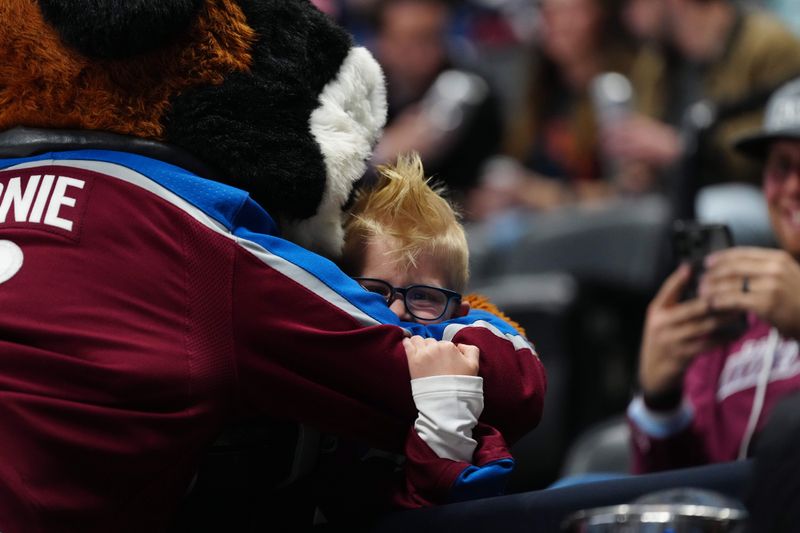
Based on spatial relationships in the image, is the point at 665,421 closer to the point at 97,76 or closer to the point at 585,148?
the point at 97,76

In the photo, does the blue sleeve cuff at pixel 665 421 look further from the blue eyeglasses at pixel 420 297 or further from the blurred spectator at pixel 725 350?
the blue eyeglasses at pixel 420 297

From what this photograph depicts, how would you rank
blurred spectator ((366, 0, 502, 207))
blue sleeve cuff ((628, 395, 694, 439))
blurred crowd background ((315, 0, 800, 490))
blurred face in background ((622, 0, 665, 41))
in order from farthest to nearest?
1. blurred spectator ((366, 0, 502, 207))
2. blurred face in background ((622, 0, 665, 41))
3. blurred crowd background ((315, 0, 800, 490))
4. blue sleeve cuff ((628, 395, 694, 439))

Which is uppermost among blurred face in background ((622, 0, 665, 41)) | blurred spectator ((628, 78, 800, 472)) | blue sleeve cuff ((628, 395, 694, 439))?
blurred face in background ((622, 0, 665, 41))

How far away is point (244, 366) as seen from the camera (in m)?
1.54

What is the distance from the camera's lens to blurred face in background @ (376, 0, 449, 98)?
4.94 m

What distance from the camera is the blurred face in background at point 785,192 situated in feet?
8.10

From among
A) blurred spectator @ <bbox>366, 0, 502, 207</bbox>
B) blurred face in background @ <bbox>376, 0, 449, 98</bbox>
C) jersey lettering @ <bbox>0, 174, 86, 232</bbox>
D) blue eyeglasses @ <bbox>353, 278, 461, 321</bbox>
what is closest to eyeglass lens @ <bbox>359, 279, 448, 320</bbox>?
blue eyeglasses @ <bbox>353, 278, 461, 321</bbox>

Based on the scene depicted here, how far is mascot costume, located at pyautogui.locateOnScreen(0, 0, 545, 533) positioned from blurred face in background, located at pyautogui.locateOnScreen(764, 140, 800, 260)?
1.00m

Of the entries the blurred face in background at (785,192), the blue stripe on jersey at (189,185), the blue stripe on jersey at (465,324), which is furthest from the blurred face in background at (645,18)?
the blue stripe on jersey at (189,185)

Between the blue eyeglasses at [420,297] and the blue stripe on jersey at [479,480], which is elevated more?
the blue eyeglasses at [420,297]

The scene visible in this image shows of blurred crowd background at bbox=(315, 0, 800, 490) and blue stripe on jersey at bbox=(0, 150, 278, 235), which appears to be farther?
blurred crowd background at bbox=(315, 0, 800, 490)

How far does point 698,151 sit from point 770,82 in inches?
20.6

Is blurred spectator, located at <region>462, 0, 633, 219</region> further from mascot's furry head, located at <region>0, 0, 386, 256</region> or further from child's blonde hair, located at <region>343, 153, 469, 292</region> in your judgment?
mascot's furry head, located at <region>0, 0, 386, 256</region>

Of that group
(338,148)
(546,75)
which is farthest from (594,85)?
(338,148)
